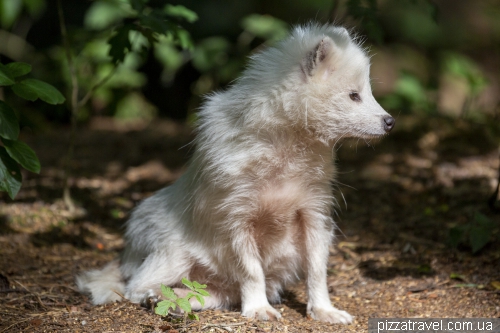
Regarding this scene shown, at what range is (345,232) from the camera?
5.26m

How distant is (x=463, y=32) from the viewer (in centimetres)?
1172

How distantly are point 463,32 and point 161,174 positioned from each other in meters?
7.90

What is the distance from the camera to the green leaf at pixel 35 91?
334cm

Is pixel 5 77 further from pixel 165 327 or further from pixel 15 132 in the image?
pixel 165 327

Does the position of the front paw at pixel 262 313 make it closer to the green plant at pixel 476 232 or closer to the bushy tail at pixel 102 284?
the bushy tail at pixel 102 284

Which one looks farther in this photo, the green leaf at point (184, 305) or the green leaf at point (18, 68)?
the green leaf at point (18, 68)

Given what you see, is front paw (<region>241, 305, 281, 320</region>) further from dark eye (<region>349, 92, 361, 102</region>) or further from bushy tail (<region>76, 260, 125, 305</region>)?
dark eye (<region>349, 92, 361, 102</region>)

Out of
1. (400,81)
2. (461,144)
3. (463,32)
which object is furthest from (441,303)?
(463,32)

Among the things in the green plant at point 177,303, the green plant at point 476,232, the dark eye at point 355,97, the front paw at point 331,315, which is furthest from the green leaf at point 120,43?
the green plant at point 476,232

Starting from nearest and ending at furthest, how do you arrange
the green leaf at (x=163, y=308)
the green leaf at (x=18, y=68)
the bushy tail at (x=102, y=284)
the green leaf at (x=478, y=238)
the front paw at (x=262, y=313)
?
1. the green leaf at (x=163, y=308)
2. the green leaf at (x=18, y=68)
3. the front paw at (x=262, y=313)
4. the bushy tail at (x=102, y=284)
5. the green leaf at (x=478, y=238)

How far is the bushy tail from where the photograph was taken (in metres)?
3.88

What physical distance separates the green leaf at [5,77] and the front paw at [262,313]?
1.97 m

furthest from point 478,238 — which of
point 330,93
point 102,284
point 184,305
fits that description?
point 102,284

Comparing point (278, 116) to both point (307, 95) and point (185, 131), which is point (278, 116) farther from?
point (185, 131)
